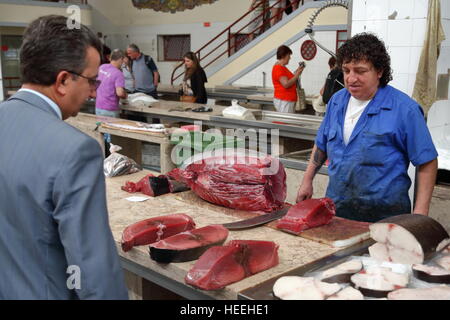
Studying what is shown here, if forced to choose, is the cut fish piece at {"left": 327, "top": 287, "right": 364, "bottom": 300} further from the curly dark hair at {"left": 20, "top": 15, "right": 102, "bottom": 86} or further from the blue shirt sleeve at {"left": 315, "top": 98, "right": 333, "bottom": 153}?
the blue shirt sleeve at {"left": 315, "top": 98, "right": 333, "bottom": 153}

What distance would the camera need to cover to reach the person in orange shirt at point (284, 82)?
730 centimetres

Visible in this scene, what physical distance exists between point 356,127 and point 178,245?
1.31m

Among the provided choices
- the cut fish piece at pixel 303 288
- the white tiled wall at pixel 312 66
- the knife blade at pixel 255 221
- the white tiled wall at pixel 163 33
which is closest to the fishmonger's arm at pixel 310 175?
the knife blade at pixel 255 221

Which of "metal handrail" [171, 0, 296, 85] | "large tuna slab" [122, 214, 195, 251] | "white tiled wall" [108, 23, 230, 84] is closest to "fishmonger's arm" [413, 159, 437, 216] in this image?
"large tuna slab" [122, 214, 195, 251]

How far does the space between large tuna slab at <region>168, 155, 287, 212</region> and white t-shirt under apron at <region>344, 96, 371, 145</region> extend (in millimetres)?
447

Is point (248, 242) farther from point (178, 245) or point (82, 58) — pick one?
point (82, 58)

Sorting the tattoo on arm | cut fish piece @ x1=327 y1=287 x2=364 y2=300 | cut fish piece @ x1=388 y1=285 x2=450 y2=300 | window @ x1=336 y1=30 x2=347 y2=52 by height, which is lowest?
cut fish piece @ x1=327 y1=287 x2=364 y2=300

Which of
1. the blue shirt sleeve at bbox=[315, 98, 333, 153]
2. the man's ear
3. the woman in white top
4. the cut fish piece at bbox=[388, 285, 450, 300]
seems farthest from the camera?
the woman in white top

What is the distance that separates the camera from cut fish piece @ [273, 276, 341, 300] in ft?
5.70

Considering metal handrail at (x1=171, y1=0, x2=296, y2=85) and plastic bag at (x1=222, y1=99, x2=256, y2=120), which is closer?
plastic bag at (x1=222, y1=99, x2=256, y2=120)

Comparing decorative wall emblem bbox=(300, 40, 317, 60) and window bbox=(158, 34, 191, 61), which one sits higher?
window bbox=(158, 34, 191, 61)

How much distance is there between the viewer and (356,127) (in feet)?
9.30

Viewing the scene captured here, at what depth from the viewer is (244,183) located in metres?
2.80

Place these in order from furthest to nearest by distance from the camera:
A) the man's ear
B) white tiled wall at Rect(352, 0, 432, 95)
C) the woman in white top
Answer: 1. the woman in white top
2. white tiled wall at Rect(352, 0, 432, 95)
3. the man's ear
